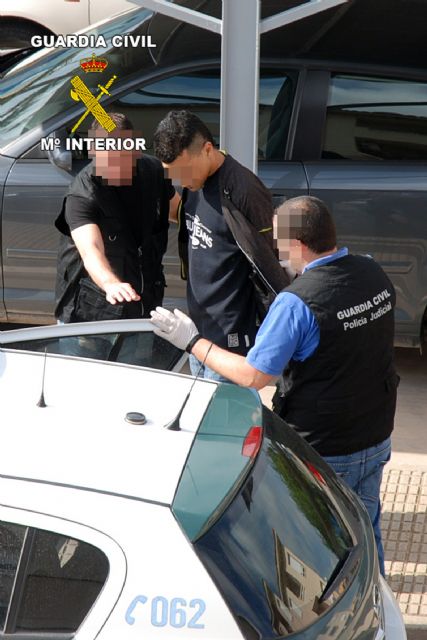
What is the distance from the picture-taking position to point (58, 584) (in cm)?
242

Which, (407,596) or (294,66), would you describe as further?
(294,66)

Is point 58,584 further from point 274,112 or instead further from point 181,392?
point 274,112

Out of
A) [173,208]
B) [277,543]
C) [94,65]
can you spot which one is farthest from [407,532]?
[94,65]

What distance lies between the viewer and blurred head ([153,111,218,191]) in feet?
13.4

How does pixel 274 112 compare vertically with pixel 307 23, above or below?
below

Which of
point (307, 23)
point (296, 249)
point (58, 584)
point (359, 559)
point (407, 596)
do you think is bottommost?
point (407, 596)

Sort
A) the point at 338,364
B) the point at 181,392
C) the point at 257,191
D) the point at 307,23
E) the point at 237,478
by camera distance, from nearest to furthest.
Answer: the point at 237,478, the point at 181,392, the point at 338,364, the point at 257,191, the point at 307,23

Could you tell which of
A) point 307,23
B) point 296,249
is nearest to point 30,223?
point 307,23

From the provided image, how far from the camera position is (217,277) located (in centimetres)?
420

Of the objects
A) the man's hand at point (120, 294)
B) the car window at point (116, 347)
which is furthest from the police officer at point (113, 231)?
the car window at point (116, 347)

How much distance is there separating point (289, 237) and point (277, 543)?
4.09 ft

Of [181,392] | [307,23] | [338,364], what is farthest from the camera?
[307,23]

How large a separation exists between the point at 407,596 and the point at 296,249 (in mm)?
1655

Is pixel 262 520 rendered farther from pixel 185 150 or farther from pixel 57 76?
pixel 57 76
